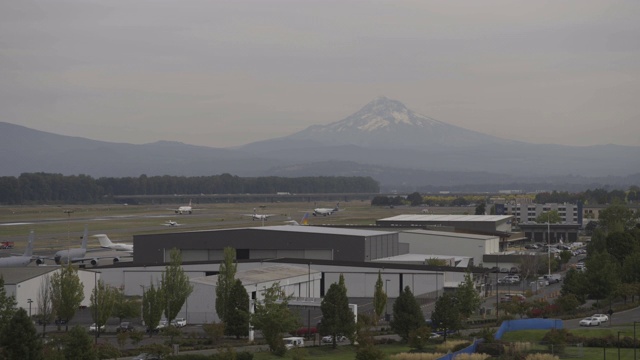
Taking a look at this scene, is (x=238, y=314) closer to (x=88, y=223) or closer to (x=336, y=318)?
(x=336, y=318)

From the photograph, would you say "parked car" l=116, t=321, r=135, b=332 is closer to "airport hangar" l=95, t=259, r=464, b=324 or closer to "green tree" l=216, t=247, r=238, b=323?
"green tree" l=216, t=247, r=238, b=323

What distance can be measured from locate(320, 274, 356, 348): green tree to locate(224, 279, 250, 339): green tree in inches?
163

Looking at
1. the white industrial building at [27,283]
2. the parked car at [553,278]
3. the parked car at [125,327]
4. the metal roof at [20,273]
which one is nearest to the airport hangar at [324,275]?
the white industrial building at [27,283]

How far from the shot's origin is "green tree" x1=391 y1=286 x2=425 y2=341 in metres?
45.6

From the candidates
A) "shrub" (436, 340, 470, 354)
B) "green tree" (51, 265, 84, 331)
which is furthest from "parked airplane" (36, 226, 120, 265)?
"shrub" (436, 340, 470, 354)

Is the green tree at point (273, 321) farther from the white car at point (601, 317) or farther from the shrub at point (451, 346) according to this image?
the white car at point (601, 317)

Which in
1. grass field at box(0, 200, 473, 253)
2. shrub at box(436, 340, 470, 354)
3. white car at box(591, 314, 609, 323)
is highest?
grass field at box(0, 200, 473, 253)

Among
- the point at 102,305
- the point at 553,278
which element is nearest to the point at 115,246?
the point at 553,278

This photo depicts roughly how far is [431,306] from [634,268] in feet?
48.2

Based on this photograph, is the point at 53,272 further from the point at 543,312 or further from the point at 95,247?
the point at 95,247

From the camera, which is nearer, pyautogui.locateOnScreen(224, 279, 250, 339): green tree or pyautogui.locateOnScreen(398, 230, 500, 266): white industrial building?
pyautogui.locateOnScreen(224, 279, 250, 339): green tree

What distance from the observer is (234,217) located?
493ft

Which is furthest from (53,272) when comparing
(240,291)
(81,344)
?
(81,344)

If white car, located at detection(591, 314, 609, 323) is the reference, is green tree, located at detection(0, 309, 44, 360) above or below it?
above
